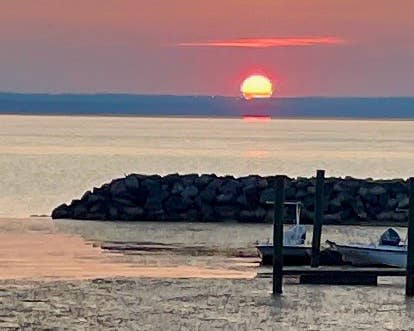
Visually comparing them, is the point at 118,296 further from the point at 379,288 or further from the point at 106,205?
the point at 106,205

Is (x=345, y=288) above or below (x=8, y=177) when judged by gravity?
below

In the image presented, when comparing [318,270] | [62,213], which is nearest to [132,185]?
[62,213]

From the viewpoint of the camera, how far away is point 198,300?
76.7 feet

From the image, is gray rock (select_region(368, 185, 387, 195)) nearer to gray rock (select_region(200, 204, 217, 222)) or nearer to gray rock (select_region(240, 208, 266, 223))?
gray rock (select_region(240, 208, 266, 223))

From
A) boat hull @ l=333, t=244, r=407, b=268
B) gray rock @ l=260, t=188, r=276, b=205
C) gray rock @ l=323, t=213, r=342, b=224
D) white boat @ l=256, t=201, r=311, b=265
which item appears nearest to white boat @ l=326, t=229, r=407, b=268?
boat hull @ l=333, t=244, r=407, b=268

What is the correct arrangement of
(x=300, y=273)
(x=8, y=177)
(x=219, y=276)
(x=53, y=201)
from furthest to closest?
(x=8, y=177)
(x=53, y=201)
(x=219, y=276)
(x=300, y=273)

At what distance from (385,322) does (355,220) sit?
2205 cm

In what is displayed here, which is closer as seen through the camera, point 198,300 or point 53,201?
point 198,300

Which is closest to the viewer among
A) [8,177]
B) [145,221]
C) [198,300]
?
[198,300]

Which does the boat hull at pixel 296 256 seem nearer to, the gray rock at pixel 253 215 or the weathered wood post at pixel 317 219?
the weathered wood post at pixel 317 219

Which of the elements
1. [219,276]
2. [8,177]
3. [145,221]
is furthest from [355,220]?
[8,177]

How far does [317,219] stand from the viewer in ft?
87.6

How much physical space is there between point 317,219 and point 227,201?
18.2 metres

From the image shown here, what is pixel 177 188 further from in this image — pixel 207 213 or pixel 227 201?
pixel 207 213
